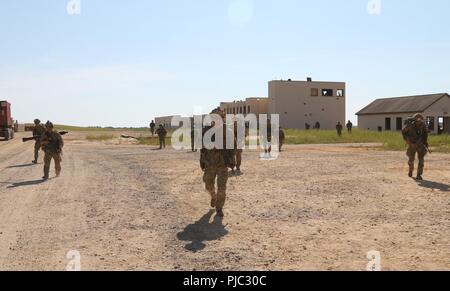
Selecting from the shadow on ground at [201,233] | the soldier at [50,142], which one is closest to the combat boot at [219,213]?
the shadow on ground at [201,233]

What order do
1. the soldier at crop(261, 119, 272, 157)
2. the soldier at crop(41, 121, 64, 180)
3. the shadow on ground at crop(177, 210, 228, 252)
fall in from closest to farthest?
1. the shadow on ground at crop(177, 210, 228, 252)
2. the soldier at crop(41, 121, 64, 180)
3. the soldier at crop(261, 119, 272, 157)

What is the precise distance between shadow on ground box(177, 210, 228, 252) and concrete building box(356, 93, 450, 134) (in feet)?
128

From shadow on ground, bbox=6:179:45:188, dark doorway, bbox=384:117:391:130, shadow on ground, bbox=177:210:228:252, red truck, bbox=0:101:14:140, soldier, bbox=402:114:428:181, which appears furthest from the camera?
dark doorway, bbox=384:117:391:130

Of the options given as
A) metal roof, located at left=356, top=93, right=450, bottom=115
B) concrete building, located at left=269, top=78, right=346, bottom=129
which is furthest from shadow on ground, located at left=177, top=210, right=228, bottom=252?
concrete building, located at left=269, top=78, right=346, bottom=129

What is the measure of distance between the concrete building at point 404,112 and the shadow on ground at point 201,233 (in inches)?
1540

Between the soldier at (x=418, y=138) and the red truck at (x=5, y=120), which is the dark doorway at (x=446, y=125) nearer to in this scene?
the soldier at (x=418, y=138)

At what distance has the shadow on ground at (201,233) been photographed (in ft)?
19.6

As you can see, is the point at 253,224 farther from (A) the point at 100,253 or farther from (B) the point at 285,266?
(A) the point at 100,253

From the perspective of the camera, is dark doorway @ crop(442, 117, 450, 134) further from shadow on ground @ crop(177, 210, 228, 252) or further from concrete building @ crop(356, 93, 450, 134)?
shadow on ground @ crop(177, 210, 228, 252)

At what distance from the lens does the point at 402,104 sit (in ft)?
160

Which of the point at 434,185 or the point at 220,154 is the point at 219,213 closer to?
the point at 220,154

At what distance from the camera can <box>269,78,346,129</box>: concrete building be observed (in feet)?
192

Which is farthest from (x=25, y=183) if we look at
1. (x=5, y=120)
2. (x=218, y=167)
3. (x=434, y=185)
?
(x=5, y=120)

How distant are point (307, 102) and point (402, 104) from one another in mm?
13812
